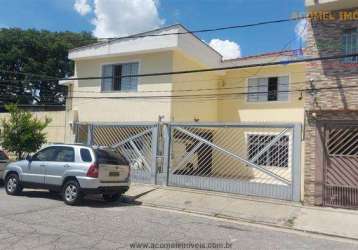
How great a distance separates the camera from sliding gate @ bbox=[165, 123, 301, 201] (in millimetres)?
12609

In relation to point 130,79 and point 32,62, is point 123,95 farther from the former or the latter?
point 32,62

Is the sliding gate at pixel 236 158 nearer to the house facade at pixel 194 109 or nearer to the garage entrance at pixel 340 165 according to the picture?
the house facade at pixel 194 109

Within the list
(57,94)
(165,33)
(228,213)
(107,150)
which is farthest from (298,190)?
(57,94)

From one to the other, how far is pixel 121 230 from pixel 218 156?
6863mm

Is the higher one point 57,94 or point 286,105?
point 57,94

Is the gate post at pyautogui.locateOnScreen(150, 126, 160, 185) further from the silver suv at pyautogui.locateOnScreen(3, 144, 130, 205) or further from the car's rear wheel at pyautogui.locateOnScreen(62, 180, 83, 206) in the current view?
the car's rear wheel at pyautogui.locateOnScreen(62, 180, 83, 206)

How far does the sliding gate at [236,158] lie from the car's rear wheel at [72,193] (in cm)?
423

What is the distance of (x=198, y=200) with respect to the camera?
41.3 ft

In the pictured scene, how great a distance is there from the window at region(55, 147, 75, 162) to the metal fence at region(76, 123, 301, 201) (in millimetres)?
3885

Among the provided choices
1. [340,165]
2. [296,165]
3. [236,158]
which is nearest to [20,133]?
[236,158]

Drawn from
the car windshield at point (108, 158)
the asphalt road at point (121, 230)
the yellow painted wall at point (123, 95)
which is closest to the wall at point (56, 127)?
the yellow painted wall at point (123, 95)

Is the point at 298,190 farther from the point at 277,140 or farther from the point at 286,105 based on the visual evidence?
the point at 286,105

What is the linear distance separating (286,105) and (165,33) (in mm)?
6752

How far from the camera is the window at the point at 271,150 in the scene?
13.2m
